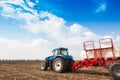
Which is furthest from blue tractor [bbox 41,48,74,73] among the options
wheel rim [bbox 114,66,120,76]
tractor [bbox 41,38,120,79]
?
wheel rim [bbox 114,66,120,76]

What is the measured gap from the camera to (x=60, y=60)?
19.6 metres

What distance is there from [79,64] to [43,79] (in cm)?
488

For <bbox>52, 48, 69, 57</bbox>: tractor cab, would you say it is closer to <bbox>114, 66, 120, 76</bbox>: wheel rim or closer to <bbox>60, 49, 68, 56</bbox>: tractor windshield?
<bbox>60, 49, 68, 56</bbox>: tractor windshield

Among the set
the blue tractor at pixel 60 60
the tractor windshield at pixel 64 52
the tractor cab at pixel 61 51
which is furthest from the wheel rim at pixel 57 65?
the tractor windshield at pixel 64 52

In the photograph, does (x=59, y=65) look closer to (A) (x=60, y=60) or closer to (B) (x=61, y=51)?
(A) (x=60, y=60)

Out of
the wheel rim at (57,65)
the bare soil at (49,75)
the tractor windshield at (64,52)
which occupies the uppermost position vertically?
the tractor windshield at (64,52)

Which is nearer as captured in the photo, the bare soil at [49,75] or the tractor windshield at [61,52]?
the bare soil at [49,75]

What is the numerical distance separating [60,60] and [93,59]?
3377mm

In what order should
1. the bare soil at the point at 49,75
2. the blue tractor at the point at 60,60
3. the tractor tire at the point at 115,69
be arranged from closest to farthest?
the tractor tire at the point at 115,69
the bare soil at the point at 49,75
the blue tractor at the point at 60,60

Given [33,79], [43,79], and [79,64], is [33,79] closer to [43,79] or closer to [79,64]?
[43,79]

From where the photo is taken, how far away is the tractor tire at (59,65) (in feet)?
63.5

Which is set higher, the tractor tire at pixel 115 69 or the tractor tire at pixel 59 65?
the tractor tire at pixel 59 65

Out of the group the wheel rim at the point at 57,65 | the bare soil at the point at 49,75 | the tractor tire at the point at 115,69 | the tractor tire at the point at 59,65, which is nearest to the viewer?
the tractor tire at the point at 115,69

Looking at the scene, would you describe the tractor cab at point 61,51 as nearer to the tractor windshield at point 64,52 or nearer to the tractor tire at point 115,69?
the tractor windshield at point 64,52
